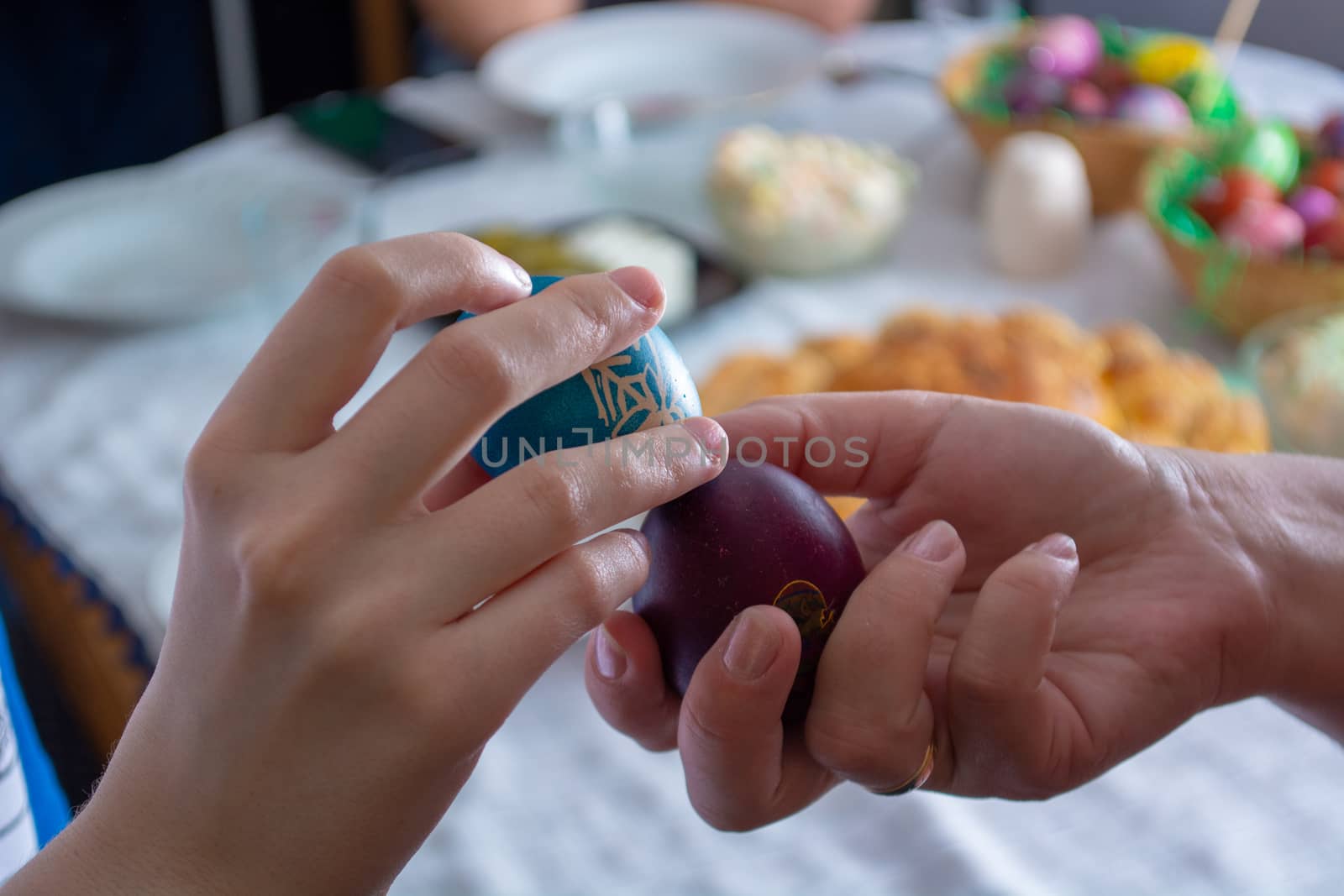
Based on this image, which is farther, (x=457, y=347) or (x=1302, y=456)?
(x=1302, y=456)

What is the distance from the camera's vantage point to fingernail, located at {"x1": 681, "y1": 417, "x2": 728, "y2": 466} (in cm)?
53

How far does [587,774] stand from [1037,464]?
1.28 ft

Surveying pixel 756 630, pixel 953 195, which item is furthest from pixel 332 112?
pixel 756 630

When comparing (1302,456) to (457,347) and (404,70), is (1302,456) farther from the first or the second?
(404,70)

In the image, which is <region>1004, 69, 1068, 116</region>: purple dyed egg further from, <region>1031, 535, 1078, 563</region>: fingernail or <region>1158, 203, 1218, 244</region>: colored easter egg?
<region>1031, 535, 1078, 563</region>: fingernail

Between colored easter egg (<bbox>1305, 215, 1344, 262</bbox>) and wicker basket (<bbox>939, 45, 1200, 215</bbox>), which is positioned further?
wicker basket (<bbox>939, 45, 1200, 215</bbox>)

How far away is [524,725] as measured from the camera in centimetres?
82

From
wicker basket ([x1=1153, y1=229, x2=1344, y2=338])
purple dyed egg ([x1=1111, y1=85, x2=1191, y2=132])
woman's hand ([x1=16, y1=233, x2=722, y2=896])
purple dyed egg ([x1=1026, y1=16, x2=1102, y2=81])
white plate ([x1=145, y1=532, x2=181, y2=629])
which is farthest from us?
purple dyed egg ([x1=1026, y1=16, x2=1102, y2=81])

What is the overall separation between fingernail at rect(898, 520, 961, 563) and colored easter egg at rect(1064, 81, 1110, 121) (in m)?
1.10

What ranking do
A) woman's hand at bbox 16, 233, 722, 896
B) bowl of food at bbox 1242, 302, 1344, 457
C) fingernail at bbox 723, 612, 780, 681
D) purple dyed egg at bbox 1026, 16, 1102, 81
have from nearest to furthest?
woman's hand at bbox 16, 233, 722, 896 → fingernail at bbox 723, 612, 780, 681 → bowl of food at bbox 1242, 302, 1344, 457 → purple dyed egg at bbox 1026, 16, 1102, 81

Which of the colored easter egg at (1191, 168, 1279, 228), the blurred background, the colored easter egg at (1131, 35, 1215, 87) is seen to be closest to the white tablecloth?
the colored easter egg at (1191, 168, 1279, 228)

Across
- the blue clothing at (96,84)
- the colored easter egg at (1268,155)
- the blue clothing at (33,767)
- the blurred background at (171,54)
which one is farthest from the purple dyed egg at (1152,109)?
the blue clothing at (96,84)

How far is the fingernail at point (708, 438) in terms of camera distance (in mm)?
531

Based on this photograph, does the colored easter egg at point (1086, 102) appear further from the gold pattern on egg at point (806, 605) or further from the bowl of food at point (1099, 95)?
the gold pattern on egg at point (806, 605)
